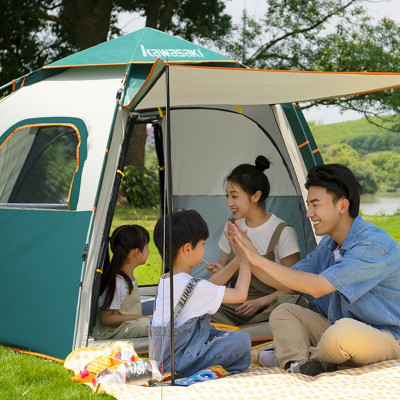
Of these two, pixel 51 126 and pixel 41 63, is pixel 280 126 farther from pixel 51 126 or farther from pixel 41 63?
pixel 41 63

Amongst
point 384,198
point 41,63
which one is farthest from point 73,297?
point 384,198

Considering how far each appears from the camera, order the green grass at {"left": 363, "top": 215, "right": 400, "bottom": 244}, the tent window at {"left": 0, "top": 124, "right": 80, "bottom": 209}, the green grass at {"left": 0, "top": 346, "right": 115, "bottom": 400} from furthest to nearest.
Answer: the green grass at {"left": 363, "top": 215, "right": 400, "bottom": 244}
the tent window at {"left": 0, "top": 124, "right": 80, "bottom": 209}
the green grass at {"left": 0, "top": 346, "right": 115, "bottom": 400}

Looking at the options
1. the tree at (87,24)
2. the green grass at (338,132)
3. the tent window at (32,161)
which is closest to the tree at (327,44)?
the tree at (87,24)

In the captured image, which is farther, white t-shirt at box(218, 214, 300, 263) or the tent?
white t-shirt at box(218, 214, 300, 263)

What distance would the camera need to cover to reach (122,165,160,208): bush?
452 inches

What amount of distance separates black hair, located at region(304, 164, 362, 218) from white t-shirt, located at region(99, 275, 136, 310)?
128 cm

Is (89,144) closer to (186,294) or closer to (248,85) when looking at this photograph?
(248,85)

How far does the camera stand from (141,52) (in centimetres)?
411

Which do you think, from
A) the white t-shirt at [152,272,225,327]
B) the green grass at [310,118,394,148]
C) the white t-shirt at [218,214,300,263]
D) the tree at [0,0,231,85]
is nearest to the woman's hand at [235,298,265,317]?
the white t-shirt at [218,214,300,263]

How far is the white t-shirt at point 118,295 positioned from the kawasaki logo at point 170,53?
1.33m

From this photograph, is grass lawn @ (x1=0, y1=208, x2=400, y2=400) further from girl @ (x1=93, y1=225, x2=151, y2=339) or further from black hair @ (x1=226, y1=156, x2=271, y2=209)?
black hair @ (x1=226, y1=156, x2=271, y2=209)

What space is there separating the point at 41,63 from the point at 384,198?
27.0ft

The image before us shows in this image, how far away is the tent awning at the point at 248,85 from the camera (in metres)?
3.10

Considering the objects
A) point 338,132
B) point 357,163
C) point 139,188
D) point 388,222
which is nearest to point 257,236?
point 139,188
